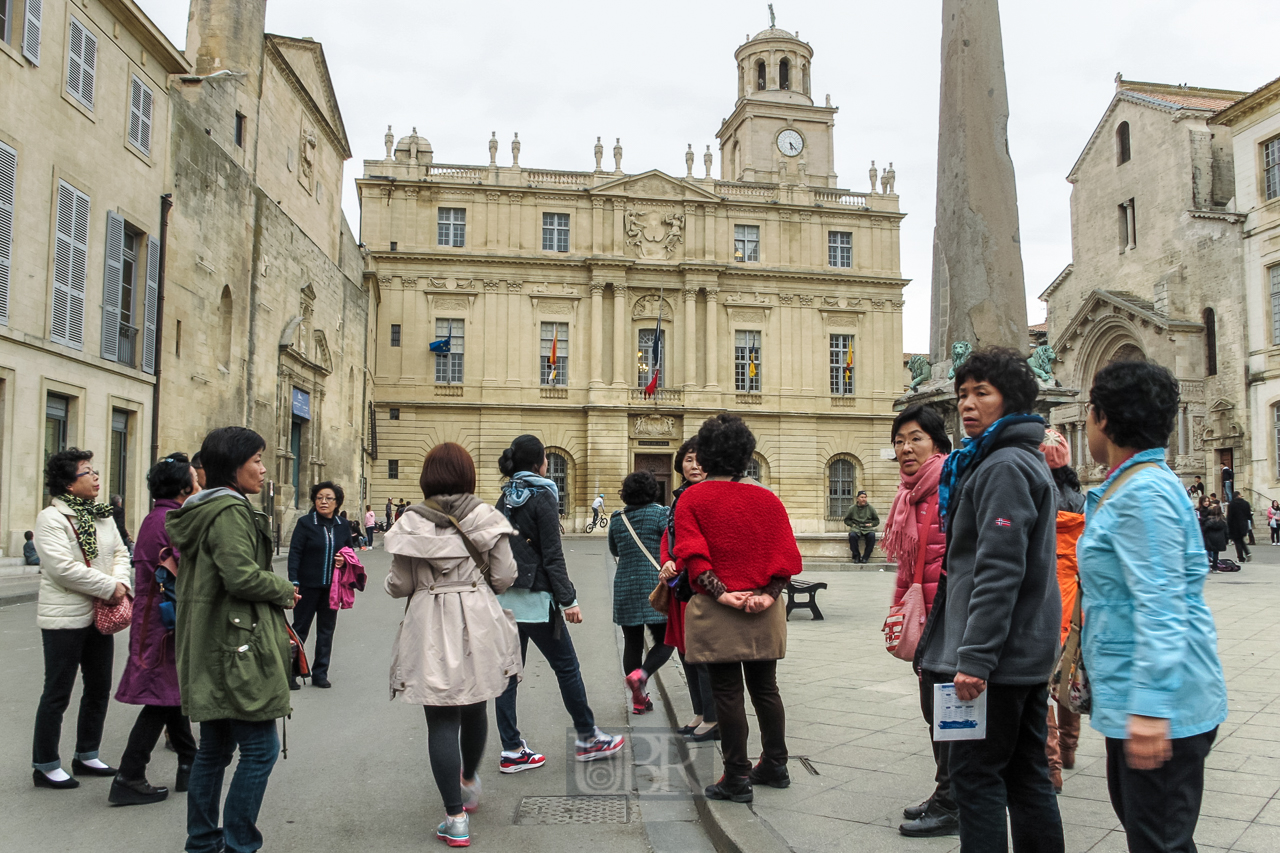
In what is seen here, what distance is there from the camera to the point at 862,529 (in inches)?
719

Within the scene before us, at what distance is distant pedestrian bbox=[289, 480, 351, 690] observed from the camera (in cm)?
758

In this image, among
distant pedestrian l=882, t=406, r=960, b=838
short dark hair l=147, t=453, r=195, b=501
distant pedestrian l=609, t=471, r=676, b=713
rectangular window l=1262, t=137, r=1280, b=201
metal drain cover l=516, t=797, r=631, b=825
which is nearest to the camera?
distant pedestrian l=882, t=406, r=960, b=838

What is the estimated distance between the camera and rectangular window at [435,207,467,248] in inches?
1586

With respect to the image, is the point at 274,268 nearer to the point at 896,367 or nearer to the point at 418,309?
the point at 418,309

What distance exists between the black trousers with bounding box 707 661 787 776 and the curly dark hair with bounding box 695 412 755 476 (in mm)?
902

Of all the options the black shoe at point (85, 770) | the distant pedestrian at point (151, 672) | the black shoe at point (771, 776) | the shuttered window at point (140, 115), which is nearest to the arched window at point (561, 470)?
the shuttered window at point (140, 115)

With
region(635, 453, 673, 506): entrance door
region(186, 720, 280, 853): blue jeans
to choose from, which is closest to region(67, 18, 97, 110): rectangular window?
region(186, 720, 280, 853): blue jeans

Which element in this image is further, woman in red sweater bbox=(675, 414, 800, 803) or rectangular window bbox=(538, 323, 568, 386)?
rectangular window bbox=(538, 323, 568, 386)

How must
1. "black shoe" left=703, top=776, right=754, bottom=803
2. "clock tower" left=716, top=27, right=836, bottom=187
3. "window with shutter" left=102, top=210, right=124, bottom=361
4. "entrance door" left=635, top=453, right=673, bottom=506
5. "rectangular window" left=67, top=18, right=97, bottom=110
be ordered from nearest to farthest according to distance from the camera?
"black shoe" left=703, top=776, right=754, bottom=803 < "rectangular window" left=67, top=18, right=97, bottom=110 < "window with shutter" left=102, top=210, right=124, bottom=361 < "entrance door" left=635, top=453, right=673, bottom=506 < "clock tower" left=716, top=27, right=836, bottom=187

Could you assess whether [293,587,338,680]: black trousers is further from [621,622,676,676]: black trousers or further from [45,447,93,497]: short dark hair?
[45,447,93,497]: short dark hair

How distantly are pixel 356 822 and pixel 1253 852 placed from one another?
3.71 metres

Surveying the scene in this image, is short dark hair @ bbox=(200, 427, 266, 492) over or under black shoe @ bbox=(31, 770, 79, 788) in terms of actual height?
over

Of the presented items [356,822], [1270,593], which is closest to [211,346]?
[356,822]

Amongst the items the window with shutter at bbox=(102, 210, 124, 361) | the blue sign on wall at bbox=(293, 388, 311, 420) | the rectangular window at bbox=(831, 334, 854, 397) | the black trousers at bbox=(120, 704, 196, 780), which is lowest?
the black trousers at bbox=(120, 704, 196, 780)
